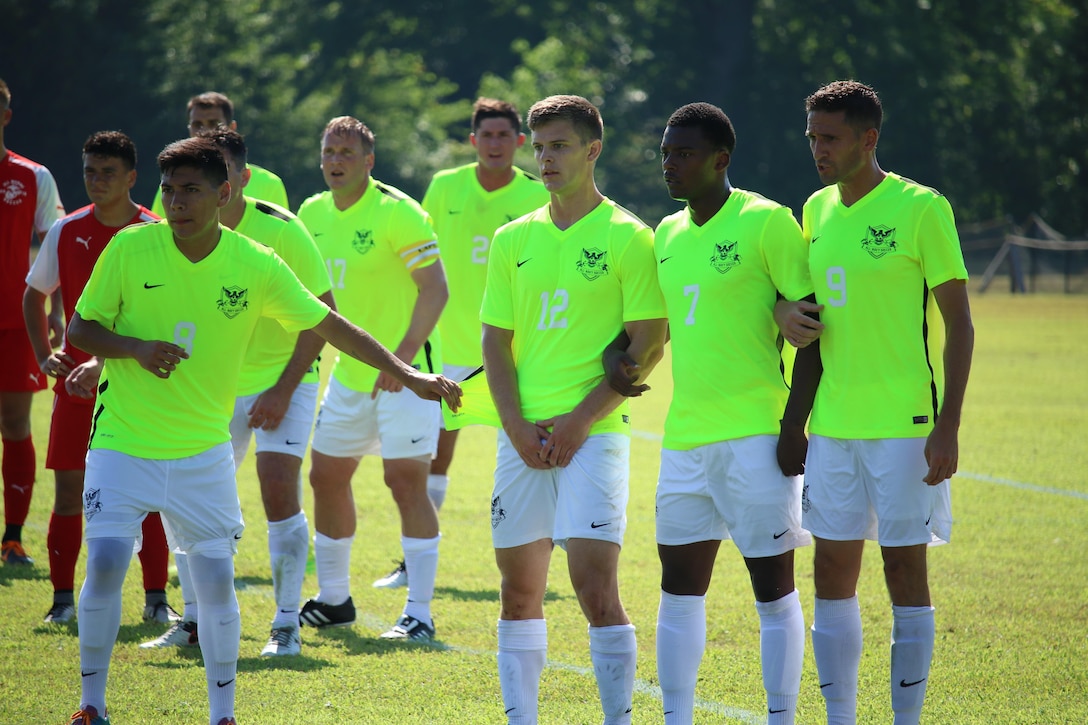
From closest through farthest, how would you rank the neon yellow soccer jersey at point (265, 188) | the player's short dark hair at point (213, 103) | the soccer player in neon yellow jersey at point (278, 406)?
the soccer player in neon yellow jersey at point (278, 406) < the neon yellow soccer jersey at point (265, 188) < the player's short dark hair at point (213, 103)

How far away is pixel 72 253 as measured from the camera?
649 cm

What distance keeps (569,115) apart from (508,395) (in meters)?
1.09

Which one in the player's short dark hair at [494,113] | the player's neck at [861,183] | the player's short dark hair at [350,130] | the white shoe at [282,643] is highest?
the player's short dark hair at [494,113]

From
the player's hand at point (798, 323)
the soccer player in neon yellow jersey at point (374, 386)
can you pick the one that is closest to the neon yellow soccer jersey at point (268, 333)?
the soccer player in neon yellow jersey at point (374, 386)

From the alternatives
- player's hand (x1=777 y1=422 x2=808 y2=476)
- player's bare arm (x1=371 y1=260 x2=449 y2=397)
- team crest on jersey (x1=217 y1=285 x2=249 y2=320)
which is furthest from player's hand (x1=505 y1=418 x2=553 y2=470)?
player's bare arm (x1=371 y1=260 x2=449 y2=397)

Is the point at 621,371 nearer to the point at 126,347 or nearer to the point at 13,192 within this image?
the point at 126,347

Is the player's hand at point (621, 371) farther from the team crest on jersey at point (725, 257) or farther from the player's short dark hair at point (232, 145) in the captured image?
the player's short dark hair at point (232, 145)

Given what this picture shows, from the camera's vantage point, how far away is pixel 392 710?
215 inches

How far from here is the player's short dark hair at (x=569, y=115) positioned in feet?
16.0

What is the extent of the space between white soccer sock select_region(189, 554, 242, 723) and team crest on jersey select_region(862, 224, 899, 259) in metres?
2.71

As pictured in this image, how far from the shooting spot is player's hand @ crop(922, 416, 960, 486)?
454 cm

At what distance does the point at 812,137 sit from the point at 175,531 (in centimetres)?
291

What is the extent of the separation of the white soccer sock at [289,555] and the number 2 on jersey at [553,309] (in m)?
2.14

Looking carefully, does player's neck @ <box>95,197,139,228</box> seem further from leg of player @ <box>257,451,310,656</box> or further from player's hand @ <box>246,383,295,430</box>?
leg of player @ <box>257,451,310,656</box>
